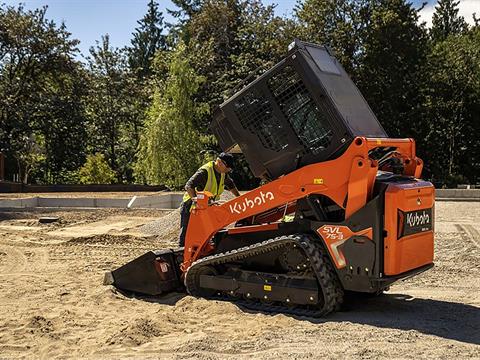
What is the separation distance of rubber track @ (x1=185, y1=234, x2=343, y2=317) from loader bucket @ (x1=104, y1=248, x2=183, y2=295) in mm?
735

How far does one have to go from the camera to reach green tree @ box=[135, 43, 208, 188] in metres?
24.3

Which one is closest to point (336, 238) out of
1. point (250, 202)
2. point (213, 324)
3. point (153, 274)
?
point (250, 202)

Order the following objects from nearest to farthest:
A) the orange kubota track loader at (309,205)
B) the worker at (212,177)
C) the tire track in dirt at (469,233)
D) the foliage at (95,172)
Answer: the orange kubota track loader at (309,205), the worker at (212,177), the tire track in dirt at (469,233), the foliage at (95,172)

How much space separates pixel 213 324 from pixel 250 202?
1.23 meters

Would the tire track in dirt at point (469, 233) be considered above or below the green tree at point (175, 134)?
below

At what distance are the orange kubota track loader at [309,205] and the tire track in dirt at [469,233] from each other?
520cm

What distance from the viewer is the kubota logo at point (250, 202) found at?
572cm

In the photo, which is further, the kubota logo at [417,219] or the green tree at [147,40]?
the green tree at [147,40]

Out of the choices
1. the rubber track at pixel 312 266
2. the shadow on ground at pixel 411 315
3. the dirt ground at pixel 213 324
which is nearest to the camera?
the dirt ground at pixel 213 324

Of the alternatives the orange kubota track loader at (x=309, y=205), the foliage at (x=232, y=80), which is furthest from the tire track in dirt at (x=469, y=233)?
the foliage at (x=232, y=80)

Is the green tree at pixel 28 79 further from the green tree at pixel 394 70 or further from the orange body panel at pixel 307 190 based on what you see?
the orange body panel at pixel 307 190

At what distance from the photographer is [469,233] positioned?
1135cm

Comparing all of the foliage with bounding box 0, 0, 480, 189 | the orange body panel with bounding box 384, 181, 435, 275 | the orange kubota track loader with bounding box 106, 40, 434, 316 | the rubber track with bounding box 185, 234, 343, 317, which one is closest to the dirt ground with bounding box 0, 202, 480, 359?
the rubber track with bounding box 185, 234, 343, 317

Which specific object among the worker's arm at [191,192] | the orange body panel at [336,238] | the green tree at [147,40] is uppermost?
the green tree at [147,40]
